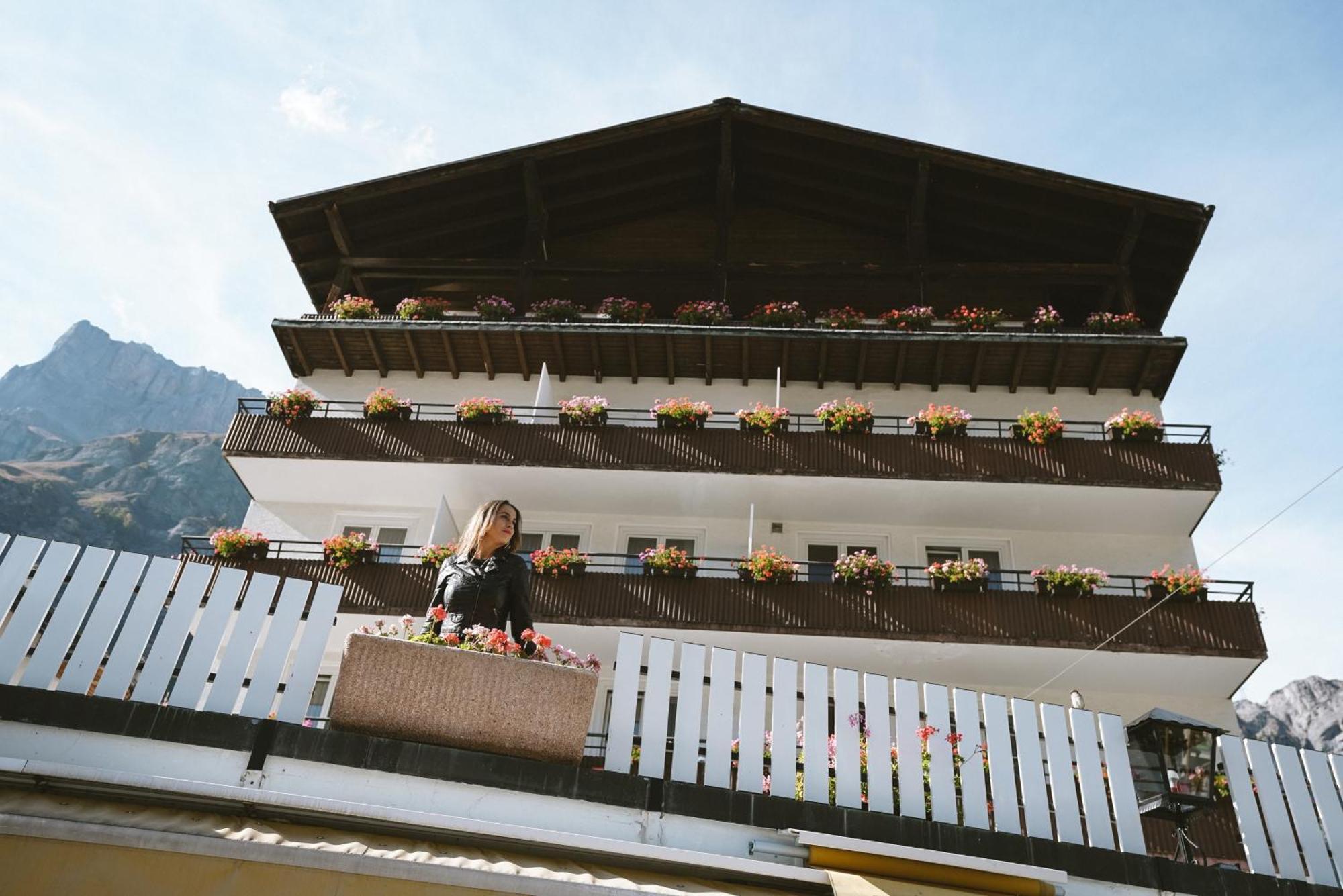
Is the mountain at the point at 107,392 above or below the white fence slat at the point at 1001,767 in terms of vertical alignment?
above

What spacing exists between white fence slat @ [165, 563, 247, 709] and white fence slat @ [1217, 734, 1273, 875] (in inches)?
288

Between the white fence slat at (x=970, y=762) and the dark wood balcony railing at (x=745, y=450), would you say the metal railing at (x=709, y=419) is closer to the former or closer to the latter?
the dark wood balcony railing at (x=745, y=450)

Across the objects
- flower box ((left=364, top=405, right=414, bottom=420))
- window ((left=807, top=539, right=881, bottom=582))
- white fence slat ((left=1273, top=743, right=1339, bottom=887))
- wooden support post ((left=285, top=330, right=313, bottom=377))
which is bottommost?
white fence slat ((left=1273, top=743, right=1339, bottom=887))

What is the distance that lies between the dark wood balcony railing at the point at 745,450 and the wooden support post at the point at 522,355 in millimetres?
1780

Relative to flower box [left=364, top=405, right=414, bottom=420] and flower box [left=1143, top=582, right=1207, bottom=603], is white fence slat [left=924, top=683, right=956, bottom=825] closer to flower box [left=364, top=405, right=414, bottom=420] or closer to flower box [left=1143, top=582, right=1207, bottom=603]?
flower box [left=1143, top=582, right=1207, bottom=603]

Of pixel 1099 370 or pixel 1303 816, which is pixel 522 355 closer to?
pixel 1099 370

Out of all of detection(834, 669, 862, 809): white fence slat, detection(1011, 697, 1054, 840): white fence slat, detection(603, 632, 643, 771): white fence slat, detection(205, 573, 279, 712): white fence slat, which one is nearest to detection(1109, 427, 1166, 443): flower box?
detection(1011, 697, 1054, 840): white fence slat

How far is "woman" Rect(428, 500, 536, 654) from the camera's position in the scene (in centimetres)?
750

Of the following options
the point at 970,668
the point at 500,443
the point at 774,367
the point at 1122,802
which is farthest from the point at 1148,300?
the point at 1122,802

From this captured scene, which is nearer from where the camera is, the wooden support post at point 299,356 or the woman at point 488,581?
the woman at point 488,581

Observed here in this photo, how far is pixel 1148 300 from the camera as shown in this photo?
941 inches

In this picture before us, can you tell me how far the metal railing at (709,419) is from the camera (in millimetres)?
20719

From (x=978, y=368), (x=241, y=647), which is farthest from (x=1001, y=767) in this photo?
(x=978, y=368)

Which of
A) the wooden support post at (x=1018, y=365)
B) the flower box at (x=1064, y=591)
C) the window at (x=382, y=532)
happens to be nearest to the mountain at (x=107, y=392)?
the window at (x=382, y=532)
